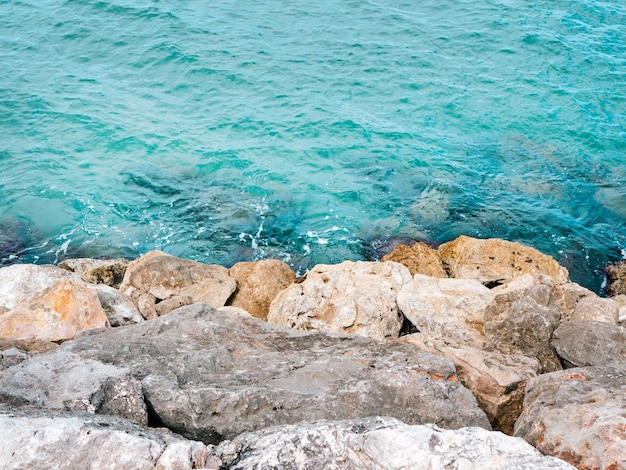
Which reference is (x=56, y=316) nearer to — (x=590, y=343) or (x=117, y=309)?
(x=117, y=309)

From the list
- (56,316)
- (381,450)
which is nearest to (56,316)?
(56,316)

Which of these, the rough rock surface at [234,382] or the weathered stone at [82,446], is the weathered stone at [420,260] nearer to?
the rough rock surface at [234,382]

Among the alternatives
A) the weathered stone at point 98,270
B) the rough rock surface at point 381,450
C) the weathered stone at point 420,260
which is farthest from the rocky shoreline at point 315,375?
the weathered stone at point 98,270

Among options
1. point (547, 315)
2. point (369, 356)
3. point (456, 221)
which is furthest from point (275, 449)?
point (456, 221)

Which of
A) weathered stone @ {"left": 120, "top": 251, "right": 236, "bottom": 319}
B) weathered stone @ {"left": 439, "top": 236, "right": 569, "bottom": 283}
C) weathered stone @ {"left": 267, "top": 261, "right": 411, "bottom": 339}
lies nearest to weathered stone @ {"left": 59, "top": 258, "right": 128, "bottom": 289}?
weathered stone @ {"left": 120, "top": 251, "right": 236, "bottom": 319}

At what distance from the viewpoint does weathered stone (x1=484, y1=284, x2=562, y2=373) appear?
9672 mm

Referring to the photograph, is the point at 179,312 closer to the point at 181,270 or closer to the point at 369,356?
the point at 369,356

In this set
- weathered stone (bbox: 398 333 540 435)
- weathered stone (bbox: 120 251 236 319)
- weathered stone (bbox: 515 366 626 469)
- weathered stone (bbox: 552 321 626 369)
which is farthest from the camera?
weathered stone (bbox: 120 251 236 319)

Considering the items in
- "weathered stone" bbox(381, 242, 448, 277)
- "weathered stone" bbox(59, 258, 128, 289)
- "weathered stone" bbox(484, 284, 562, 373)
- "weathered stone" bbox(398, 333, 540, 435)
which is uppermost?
"weathered stone" bbox(398, 333, 540, 435)

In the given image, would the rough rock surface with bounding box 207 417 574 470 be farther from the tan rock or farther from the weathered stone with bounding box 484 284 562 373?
the tan rock

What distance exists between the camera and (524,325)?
9.89 m

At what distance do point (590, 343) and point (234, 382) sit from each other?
552 cm

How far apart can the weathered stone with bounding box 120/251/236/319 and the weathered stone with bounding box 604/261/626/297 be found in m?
9.71

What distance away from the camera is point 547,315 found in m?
10.3
